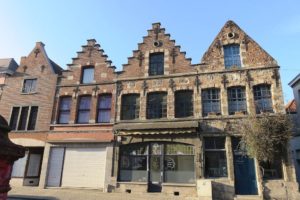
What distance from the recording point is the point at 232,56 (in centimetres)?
1741

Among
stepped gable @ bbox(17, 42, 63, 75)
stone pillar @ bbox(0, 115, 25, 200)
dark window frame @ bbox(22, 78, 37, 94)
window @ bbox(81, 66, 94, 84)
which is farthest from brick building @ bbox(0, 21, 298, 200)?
stone pillar @ bbox(0, 115, 25, 200)

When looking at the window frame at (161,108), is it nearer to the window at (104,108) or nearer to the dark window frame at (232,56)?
the window at (104,108)

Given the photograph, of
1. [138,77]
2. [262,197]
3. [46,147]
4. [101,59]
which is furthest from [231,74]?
[46,147]

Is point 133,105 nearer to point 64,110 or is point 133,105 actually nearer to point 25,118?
point 64,110

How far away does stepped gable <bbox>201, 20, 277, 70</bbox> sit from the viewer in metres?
16.6

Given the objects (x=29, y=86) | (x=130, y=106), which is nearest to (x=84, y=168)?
(x=130, y=106)

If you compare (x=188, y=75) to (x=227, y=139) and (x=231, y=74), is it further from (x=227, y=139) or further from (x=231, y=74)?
(x=227, y=139)

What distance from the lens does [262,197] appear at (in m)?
14.0

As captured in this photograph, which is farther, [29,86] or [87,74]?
[29,86]

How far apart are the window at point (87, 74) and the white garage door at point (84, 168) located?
5371 millimetres

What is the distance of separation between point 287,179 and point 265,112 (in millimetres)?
3921

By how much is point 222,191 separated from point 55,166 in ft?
37.7

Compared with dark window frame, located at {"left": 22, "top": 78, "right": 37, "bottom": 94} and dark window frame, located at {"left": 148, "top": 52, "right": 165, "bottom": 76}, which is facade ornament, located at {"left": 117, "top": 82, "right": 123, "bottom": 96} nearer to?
dark window frame, located at {"left": 148, "top": 52, "right": 165, "bottom": 76}

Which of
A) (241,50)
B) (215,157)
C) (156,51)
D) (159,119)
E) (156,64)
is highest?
→ (156,51)
